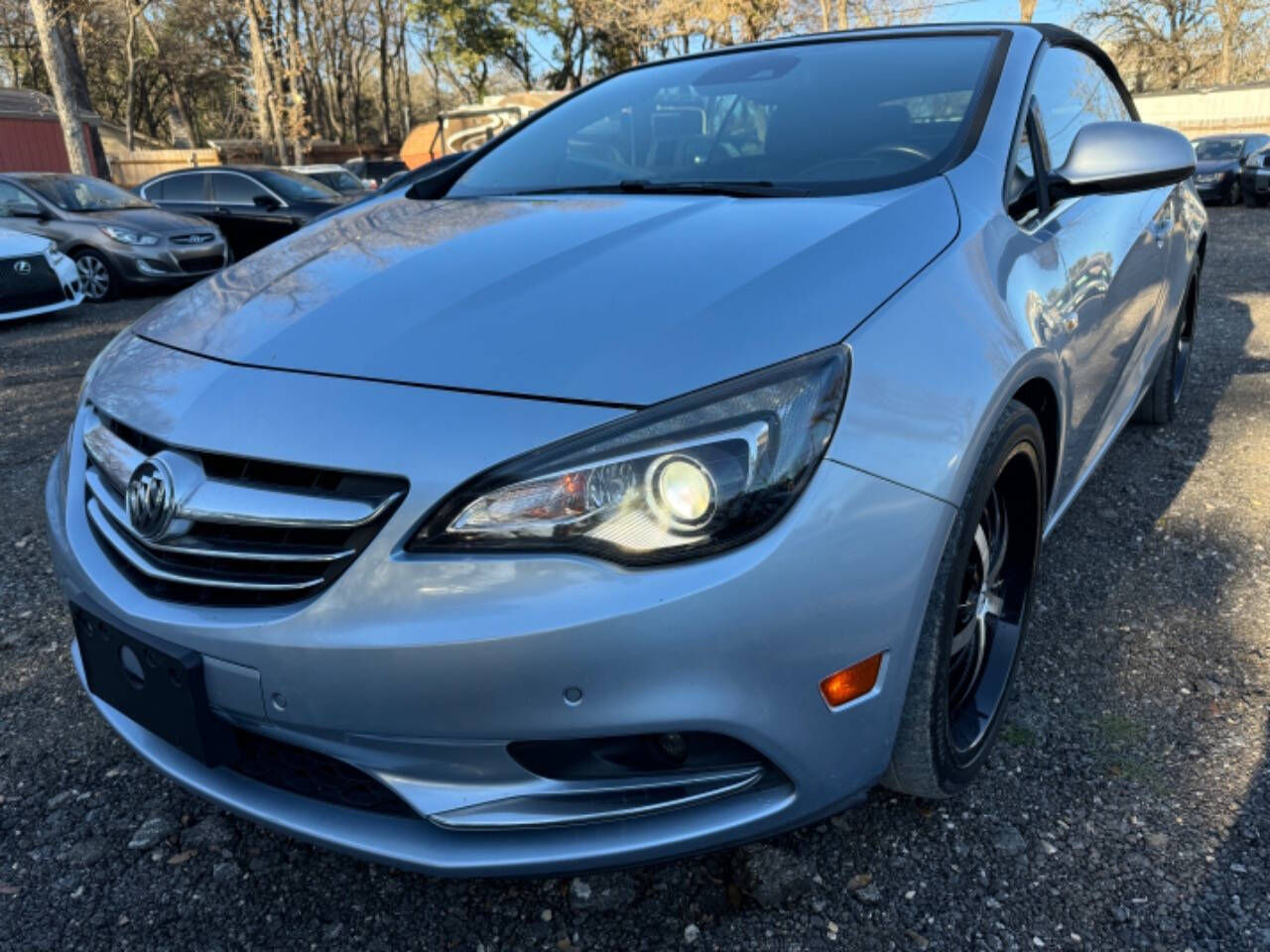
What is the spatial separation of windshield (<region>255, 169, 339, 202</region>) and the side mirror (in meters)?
10.3

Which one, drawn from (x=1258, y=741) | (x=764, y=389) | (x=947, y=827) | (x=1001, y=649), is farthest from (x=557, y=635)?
(x=1258, y=741)

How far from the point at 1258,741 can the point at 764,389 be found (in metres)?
1.45

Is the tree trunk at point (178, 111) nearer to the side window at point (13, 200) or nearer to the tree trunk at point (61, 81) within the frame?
the tree trunk at point (61, 81)

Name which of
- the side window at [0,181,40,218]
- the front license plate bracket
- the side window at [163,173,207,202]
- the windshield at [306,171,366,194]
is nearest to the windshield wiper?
the front license plate bracket

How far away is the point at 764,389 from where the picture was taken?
1328 millimetres

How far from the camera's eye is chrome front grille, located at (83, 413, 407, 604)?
1.32 m

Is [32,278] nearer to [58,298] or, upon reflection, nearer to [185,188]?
[58,298]

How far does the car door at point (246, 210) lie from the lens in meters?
10.7

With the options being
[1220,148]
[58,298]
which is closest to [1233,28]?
[1220,148]

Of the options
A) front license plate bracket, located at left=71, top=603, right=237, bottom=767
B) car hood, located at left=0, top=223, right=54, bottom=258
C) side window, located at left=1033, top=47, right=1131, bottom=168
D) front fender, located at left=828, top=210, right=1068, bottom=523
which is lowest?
front license plate bracket, located at left=71, top=603, right=237, bottom=767

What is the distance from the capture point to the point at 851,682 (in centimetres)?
138

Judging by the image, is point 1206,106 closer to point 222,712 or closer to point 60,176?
point 60,176

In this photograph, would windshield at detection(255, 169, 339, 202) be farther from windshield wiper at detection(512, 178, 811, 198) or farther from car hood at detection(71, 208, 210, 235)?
windshield wiper at detection(512, 178, 811, 198)

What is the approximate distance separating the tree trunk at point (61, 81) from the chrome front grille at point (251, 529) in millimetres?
16430
